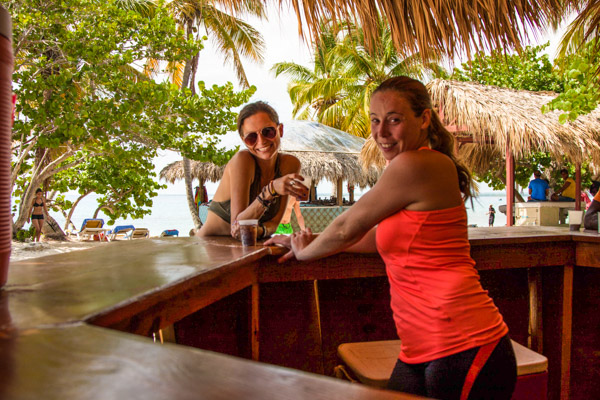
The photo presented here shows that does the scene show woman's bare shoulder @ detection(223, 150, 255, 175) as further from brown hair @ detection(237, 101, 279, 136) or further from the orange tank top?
the orange tank top

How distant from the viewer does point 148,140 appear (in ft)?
30.0

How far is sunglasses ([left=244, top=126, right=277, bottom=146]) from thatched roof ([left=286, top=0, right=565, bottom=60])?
4.26 ft

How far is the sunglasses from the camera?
222 centimetres

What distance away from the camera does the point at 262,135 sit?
2219 millimetres

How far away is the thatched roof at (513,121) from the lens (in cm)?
859

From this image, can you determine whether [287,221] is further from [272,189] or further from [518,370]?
[518,370]

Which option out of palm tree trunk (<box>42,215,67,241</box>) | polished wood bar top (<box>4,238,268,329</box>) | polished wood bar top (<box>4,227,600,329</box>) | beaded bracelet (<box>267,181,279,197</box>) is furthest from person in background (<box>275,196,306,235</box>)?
palm tree trunk (<box>42,215,67,241</box>)

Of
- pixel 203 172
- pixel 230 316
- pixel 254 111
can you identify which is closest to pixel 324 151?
pixel 203 172

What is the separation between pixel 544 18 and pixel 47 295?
399 centimetres

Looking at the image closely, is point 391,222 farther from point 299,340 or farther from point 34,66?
point 34,66

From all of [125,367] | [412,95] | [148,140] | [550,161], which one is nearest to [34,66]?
[148,140]

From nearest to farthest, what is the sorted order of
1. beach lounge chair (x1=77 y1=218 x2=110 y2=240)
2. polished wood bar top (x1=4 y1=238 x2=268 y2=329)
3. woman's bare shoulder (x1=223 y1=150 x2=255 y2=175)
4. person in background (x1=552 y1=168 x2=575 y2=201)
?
polished wood bar top (x1=4 y1=238 x2=268 y2=329) < woman's bare shoulder (x1=223 y1=150 x2=255 y2=175) < person in background (x1=552 y1=168 x2=575 y2=201) < beach lounge chair (x1=77 y1=218 x2=110 y2=240)

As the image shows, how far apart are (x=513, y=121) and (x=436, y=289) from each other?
27.5ft

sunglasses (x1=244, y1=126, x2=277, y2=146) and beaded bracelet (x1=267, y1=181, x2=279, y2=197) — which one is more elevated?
sunglasses (x1=244, y1=126, x2=277, y2=146)
